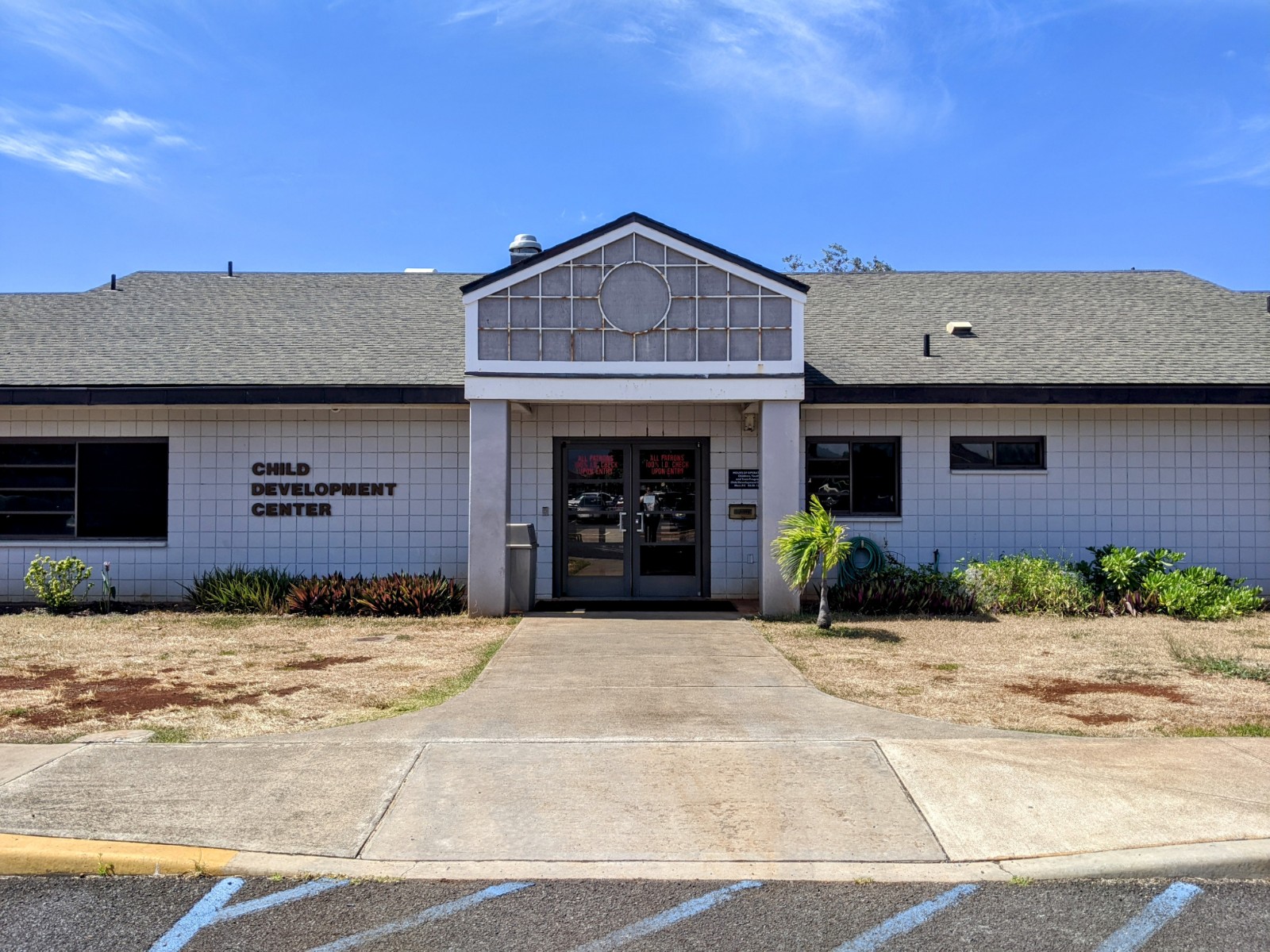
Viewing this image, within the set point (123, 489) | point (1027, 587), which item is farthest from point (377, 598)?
point (1027, 587)

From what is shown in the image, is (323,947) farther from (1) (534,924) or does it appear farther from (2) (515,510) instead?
(2) (515,510)

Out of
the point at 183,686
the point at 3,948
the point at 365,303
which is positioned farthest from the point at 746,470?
A: the point at 3,948

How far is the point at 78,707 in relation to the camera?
817cm

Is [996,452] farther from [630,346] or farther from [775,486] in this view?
[630,346]

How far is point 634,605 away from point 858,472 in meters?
3.83

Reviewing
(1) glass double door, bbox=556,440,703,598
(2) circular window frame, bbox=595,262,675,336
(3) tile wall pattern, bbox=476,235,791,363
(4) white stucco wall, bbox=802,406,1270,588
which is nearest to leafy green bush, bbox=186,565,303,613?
(1) glass double door, bbox=556,440,703,598

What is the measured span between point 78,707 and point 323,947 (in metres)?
4.92

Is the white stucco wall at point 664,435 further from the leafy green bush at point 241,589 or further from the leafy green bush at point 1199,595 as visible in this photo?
the leafy green bush at point 1199,595

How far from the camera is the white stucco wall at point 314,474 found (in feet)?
48.9

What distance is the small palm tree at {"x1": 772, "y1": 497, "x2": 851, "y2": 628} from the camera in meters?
12.0

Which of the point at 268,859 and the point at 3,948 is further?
the point at 268,859

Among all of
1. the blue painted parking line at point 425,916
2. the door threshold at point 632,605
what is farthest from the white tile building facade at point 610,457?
the blue painted parking line at point 425,916

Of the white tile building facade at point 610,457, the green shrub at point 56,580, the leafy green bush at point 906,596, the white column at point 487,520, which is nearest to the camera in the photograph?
the white column at point 487,520

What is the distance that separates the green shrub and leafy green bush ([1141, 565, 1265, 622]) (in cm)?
1447
